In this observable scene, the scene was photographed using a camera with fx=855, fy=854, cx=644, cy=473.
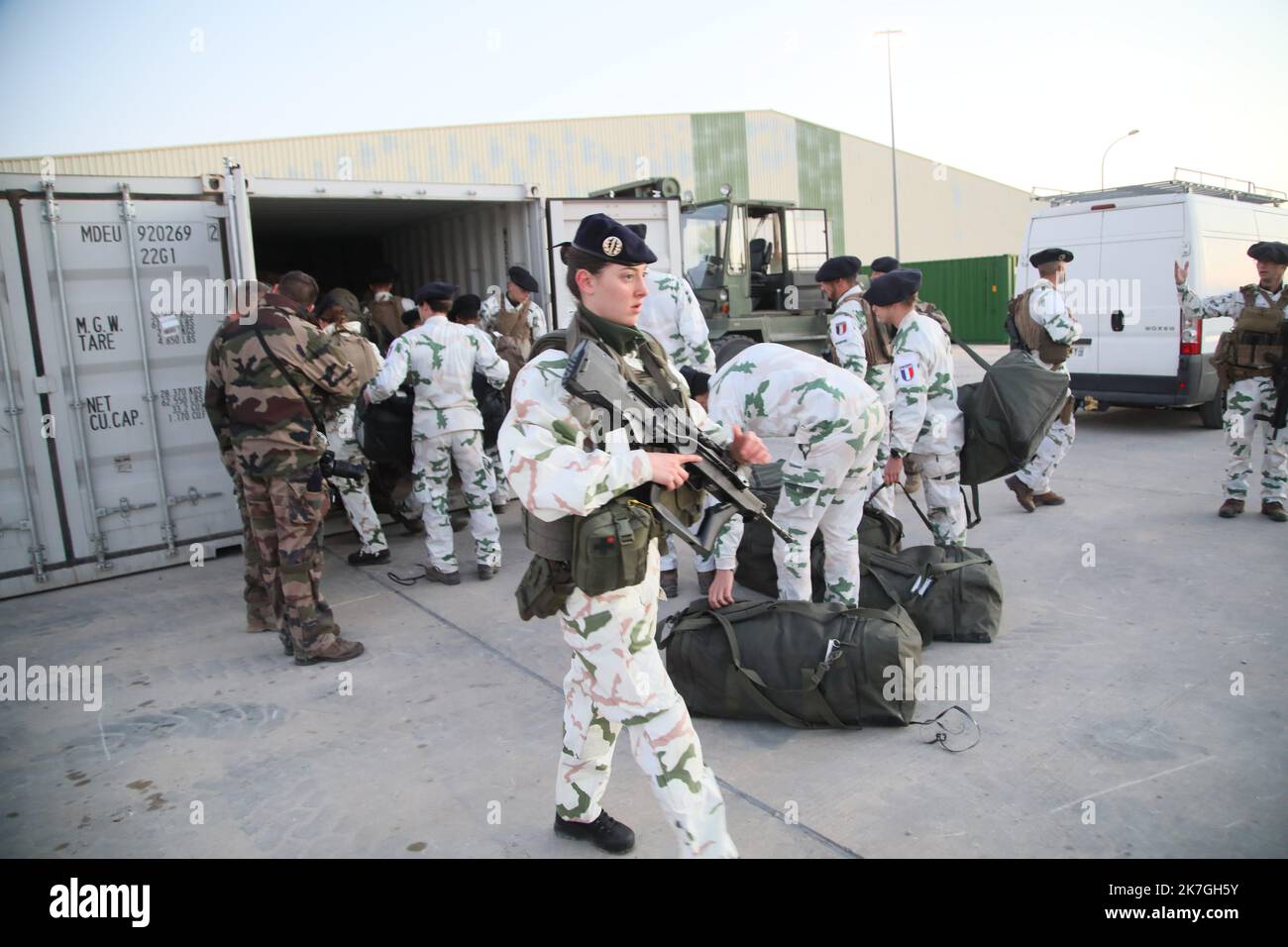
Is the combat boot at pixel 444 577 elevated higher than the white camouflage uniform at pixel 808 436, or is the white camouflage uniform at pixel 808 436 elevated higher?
the white camouflage uniform at pixel 808 436

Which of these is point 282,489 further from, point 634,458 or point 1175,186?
point 1175,186

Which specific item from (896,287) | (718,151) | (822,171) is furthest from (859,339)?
(822,171)

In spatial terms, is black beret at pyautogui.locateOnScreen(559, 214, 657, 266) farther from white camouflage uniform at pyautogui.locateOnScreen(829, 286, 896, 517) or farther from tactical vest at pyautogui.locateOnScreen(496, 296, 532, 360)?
tactical vest at pyautogui.locateOnScreen(496, 296, 532, 360)

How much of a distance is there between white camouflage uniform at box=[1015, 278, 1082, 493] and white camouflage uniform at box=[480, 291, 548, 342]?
3708 millimetres

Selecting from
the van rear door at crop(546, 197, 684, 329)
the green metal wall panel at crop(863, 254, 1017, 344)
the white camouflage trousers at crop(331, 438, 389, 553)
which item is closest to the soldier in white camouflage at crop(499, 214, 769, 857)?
the white camouflage trousers at crop(331, 438, 389, 553)

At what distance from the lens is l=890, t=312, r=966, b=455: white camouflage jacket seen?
Answer: 175 inches

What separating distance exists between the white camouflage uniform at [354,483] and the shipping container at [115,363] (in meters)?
0.85

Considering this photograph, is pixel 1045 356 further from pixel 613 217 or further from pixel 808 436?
pixel 808 436

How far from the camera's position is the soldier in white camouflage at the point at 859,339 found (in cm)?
518

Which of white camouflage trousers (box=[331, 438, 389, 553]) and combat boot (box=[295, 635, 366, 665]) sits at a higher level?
white camouflage trousers (box=[331, 438, 389, 553])

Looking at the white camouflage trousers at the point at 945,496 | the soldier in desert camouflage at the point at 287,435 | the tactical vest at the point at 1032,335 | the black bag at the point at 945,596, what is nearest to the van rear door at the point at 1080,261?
the tactical vest at the point at 1032,335

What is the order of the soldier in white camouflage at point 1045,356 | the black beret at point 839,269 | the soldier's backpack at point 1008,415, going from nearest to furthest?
1. the soldier's backpack at point 1008,415
2. the black beret at point 839,269
3. the soldier in white camouflage at point 1045,356

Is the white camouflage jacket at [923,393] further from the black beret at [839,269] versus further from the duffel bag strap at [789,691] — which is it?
the duffel bag strap at [789,691]

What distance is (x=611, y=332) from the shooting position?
7.19ft
